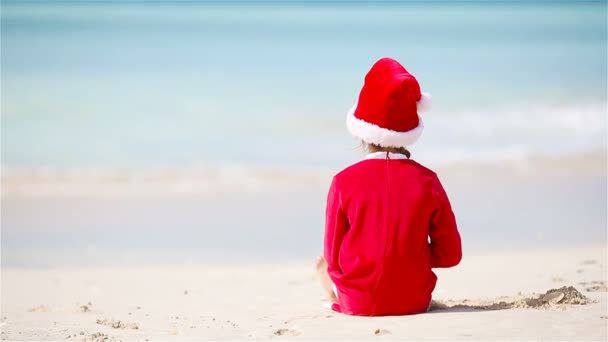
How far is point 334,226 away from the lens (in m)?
3.98

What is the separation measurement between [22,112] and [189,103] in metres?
2.72

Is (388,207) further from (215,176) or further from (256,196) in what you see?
(215,176)

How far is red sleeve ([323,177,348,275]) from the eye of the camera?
3941 mm

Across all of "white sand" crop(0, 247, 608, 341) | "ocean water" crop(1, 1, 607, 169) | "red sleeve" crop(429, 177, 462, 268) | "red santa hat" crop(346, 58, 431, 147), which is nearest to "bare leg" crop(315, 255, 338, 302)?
"white sand" crop(0, 247, 608, 341)

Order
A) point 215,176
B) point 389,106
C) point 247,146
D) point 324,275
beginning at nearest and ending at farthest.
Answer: point 389,106, point 324,275, point 215,176, point 247,146

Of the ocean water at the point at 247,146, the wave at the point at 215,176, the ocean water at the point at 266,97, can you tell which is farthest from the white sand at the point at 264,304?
the ocean water at the point at 266,97

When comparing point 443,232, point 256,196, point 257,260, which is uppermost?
point 443,232

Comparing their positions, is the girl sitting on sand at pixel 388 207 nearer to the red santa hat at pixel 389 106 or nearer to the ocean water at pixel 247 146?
the red santa hat at pixel 389 106

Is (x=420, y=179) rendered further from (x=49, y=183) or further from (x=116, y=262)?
(x=49, y=183)

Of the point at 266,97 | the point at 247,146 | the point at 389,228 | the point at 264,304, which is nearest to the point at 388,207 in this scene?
the point at 389,228

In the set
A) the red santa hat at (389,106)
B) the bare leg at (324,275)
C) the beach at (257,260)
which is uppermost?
the red santa hat at (389,106)

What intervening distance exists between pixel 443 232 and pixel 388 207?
28 centimetres

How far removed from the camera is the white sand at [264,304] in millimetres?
3877

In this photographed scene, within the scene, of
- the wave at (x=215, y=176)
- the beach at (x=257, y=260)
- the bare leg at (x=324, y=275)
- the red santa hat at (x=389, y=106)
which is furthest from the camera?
the wave at (x=215, y=176)
